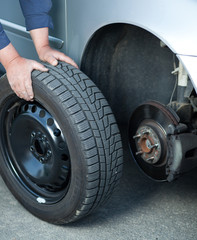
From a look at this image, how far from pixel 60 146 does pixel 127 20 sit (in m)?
0.60

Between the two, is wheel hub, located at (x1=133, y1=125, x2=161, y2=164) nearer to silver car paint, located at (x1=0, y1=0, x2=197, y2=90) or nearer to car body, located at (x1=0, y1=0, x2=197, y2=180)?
car body, located at (x1=0, y1=0, x2=197, y2=180)

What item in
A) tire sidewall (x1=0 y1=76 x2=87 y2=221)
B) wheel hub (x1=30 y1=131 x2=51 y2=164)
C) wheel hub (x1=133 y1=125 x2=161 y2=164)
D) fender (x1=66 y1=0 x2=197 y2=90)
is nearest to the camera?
fender (x1=66 y1=0 x2=197 y2=90)

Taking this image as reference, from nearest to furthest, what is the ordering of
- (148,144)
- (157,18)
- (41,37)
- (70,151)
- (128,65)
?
(157,18) → (70,151) → (148,144) → (41,37) → (128,65)

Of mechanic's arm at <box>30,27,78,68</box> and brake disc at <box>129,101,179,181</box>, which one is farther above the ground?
mechanic's arm at <box>30,27,78,68</box>

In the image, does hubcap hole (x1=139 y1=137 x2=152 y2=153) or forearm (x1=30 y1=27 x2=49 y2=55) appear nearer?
hubcap hole (x1=139 y1=137 x2=152 y2=153)

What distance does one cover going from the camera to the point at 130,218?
1.87 meters

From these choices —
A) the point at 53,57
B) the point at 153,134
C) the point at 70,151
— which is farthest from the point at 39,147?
the point at 153,134

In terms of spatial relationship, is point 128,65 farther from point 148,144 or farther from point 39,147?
point 39,147

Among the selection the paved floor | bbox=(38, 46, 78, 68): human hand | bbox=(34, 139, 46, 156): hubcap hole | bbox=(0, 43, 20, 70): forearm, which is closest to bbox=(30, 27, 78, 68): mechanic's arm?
bbox=(38, 46, 78, 68): human hand

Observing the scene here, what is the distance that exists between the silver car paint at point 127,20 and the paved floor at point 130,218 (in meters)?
0.75

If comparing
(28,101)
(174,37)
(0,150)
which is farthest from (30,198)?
(174,37)

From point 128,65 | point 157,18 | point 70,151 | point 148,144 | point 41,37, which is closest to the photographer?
point 157,18

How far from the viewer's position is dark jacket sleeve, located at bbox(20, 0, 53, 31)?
1747 millimetres

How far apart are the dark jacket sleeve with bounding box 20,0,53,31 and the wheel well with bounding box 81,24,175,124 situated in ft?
0.75
